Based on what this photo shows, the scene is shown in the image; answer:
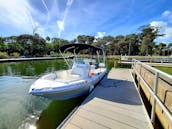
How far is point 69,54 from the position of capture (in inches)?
234

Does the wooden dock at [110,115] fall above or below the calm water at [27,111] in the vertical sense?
above

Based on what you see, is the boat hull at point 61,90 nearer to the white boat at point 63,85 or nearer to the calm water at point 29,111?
the white boat at point 63,85

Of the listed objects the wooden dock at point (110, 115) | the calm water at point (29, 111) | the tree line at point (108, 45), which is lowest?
the calm water at point (29, 111)

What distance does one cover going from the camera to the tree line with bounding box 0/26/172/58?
96.5 ft

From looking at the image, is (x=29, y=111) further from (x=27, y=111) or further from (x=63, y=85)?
(x=63, y=85)

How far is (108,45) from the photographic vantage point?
4403cm

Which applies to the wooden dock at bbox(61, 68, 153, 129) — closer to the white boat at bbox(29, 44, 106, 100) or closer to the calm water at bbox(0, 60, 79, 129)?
the white boat at bbox(29, 44, 106, 100)

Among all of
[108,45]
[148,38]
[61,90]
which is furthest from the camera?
[108,45]

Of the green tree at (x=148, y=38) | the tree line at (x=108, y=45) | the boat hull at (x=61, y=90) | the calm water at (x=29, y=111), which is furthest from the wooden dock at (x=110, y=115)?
the green tree at (x=148, y=38)

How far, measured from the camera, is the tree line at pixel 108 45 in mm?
29423

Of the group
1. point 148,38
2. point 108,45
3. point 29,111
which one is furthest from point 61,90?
point 108,45

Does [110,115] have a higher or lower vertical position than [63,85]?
lower

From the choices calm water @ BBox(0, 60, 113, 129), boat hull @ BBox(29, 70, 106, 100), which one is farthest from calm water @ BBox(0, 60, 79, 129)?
boat hull @ BBox(29, 70, 106, 100)

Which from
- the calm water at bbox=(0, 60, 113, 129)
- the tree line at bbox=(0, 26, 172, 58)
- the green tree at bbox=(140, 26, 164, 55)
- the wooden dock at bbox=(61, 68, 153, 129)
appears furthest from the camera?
the green tree at bbox=(140, 26, 164, 55)
